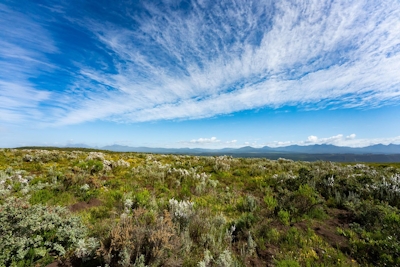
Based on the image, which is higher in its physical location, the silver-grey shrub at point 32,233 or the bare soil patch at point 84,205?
the silver-grey shrub at point 32,233

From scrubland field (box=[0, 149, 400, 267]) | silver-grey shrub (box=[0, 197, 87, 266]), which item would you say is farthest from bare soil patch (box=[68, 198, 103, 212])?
silver-grey shrub (box=[0, 197, 87, 266])

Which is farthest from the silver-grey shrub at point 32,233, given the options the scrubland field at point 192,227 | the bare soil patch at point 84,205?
the bare soil patch at point 84,205

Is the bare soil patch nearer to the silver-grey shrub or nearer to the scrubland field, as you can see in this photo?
the scrubland field

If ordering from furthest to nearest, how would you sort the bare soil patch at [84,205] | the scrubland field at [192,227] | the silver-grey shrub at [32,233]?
the bare soil patch at [84,205], the scrubland field at [192,227], the silver-grey shrub at [32,233]

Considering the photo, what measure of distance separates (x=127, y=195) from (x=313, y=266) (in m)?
6.95

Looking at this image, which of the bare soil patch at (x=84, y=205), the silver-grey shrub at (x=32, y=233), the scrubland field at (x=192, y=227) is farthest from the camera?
the bare soil patch at (x=84, y=205)

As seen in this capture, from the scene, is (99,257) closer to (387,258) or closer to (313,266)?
(313,266)

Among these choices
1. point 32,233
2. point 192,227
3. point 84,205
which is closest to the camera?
point 32,233

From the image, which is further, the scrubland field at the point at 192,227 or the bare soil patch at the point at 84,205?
the bare soil patch at the point at 84,205

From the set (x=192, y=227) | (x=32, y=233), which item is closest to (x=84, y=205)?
(x=32, y=233)

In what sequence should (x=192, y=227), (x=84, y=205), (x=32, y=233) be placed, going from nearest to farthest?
→ 1. (x=32, y=233)
2. (x=192, y=227)
3. (x=84, y=205)

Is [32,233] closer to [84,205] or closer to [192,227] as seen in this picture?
[84,205]

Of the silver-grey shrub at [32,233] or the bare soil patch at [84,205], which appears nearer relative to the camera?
the silver-grey shrub at [32,233]

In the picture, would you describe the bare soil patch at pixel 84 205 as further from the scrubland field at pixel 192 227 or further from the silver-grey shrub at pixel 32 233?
the silver-grey shrub at pixel 32 233
